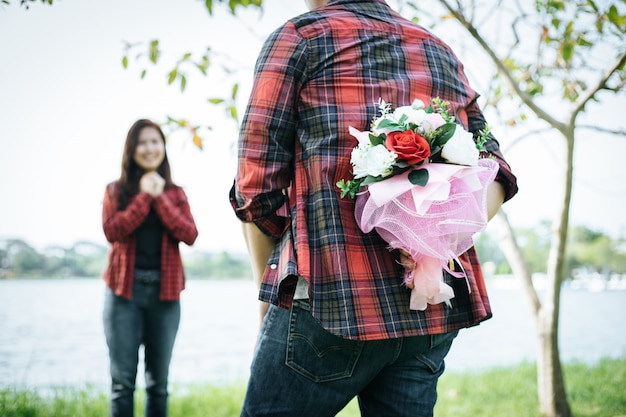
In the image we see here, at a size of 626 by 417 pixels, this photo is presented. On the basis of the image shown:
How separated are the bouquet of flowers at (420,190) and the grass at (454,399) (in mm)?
3238

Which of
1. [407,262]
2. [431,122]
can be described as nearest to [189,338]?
[407,262]

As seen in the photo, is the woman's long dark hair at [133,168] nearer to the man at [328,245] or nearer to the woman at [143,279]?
the woman at [143,279]

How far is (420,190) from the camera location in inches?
39.1

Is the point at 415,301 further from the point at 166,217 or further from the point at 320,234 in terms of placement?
the point at 166,217

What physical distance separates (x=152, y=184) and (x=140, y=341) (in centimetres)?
100

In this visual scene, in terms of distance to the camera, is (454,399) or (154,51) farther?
(454,399)

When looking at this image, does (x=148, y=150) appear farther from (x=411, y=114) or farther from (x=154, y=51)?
(x=411, y=114)

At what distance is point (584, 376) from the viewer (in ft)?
17.6

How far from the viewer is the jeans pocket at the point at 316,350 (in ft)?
3.26

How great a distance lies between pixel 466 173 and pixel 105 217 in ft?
8.82

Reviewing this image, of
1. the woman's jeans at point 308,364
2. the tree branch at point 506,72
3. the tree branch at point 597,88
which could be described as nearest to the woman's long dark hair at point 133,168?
the tree branch at point 506,72

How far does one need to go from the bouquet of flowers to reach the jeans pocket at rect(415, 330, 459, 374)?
4.3 inches

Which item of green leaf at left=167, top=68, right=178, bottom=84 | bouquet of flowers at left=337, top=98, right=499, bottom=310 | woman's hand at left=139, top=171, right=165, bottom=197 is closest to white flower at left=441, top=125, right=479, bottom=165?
bouquet of flowers at left=337, top=98, right=499, bottom=310

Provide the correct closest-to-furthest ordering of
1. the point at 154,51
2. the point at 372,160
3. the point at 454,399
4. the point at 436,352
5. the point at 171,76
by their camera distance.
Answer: the point at 372,160 → the point at 436,352 → the point at 171,76 → the point at 154,51 → the point at 454,399
